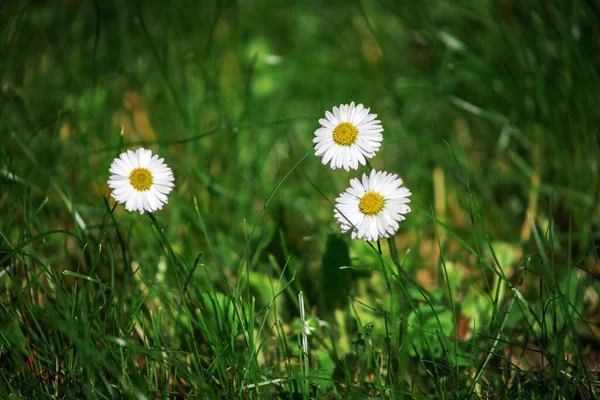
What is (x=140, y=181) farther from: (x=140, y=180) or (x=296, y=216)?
(x=296, y=216)

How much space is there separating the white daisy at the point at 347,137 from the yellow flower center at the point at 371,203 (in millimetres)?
86

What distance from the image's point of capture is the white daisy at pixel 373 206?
1.29m

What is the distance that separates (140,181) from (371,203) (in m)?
0.59

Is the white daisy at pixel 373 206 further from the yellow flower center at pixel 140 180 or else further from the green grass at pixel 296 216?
the yellow flower center at pixel 140 180

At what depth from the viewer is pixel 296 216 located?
2.23 meters

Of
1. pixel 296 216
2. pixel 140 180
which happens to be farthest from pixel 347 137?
pixel 296 216

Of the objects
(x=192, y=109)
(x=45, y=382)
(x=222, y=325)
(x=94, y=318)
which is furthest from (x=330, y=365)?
(x=192, y=109)

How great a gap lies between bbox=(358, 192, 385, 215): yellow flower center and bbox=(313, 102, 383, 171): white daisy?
0.28 ft

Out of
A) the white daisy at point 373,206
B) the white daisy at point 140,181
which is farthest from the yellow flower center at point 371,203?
the white daisy at point 140,181

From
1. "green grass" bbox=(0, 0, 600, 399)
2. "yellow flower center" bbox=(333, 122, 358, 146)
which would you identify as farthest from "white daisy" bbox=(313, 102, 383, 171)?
"green grass" bbox=(0, 0, 600, 399)

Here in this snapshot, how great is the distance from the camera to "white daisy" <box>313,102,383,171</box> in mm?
1337

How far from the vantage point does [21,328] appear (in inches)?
60.2

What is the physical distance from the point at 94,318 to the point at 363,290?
3.06 feet

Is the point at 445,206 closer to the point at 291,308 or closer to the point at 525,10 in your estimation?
the point at 291,308
